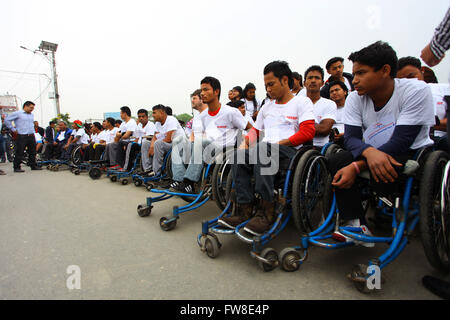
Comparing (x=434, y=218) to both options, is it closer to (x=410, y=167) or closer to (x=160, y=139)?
(x=410, y=167)

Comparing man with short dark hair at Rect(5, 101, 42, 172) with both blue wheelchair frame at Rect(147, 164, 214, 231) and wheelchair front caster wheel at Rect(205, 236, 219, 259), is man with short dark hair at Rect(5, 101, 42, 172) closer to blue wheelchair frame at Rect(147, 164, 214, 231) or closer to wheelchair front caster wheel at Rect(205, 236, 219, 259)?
blue wheelchair frame at Rect(147, 164, 214, 231)

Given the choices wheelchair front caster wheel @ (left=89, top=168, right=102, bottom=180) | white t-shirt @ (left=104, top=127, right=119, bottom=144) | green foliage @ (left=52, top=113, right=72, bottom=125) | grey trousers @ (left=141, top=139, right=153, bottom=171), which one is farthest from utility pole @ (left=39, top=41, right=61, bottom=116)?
grey trousers @ (left=141, top=139, right=153, bottom=171)

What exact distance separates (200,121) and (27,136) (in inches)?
266

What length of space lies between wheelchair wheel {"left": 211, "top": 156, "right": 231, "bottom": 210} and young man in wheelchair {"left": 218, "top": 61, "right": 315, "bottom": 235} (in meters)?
0.32

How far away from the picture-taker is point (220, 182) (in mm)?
2459

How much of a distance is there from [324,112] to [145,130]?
396 cm

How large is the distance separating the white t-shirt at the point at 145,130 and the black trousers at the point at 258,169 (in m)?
3.79

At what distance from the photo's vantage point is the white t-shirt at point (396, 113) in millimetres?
1540

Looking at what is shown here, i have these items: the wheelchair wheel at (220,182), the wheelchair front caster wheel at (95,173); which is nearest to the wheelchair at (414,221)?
the wheelchair wheel at (220,182)

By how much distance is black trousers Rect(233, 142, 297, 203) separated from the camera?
185cm

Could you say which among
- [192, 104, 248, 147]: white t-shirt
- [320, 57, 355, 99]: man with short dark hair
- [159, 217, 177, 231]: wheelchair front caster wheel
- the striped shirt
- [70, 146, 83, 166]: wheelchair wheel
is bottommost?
[159, 217, 177, 231]: wheelchair front caster wheel

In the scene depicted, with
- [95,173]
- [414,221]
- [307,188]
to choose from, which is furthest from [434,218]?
[95,173]
